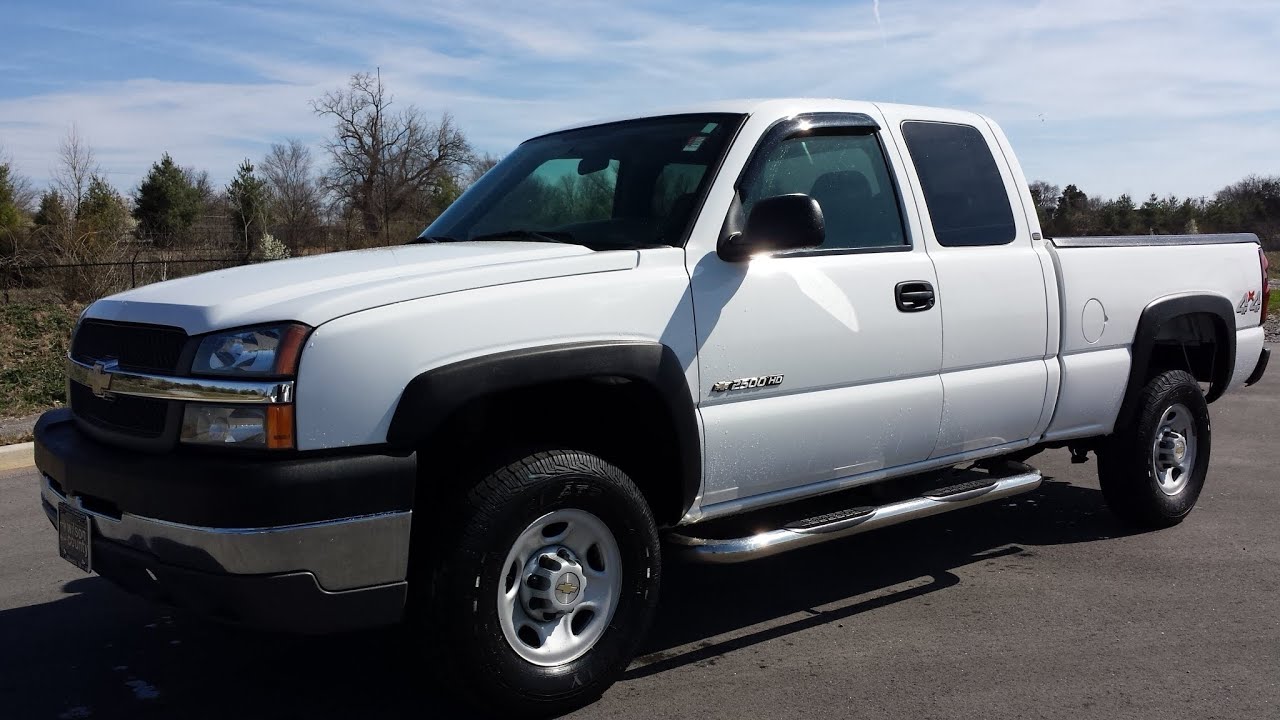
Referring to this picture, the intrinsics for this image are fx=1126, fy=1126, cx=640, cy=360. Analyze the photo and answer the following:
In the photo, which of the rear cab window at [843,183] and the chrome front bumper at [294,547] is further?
the rear cab window at [843,183]

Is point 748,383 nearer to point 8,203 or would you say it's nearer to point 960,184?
point 960,184

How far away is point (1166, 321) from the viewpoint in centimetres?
A: 574

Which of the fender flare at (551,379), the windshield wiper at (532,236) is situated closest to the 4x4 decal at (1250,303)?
the fender flare at (551,379)

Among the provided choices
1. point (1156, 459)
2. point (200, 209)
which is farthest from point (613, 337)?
point (200, 209)

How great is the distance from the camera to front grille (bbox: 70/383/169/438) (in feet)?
10.9

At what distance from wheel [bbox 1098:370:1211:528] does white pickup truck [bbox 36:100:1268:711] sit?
0.62 feet

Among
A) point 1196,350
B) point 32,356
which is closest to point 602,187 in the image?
point 1196,350

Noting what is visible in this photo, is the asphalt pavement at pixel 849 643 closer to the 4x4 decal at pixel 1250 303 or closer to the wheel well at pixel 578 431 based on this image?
the wheel well at pixel 578 431

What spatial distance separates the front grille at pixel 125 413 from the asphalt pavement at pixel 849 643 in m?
0.97

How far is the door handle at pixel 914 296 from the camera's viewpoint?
450 centimetres

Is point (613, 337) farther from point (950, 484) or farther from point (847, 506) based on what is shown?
point (950, 484)

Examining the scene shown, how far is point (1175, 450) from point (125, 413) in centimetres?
516

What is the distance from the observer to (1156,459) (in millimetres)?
5996

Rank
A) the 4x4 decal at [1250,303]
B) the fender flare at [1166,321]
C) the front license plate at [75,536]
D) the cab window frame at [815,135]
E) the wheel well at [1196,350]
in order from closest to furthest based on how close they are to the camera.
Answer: the front license plate at [75,536]
the cab window frame at [815,135]
the fender flare at [1166,321]
the wheel well at [1196,350]
the 4x4 decal at [1250,303]
